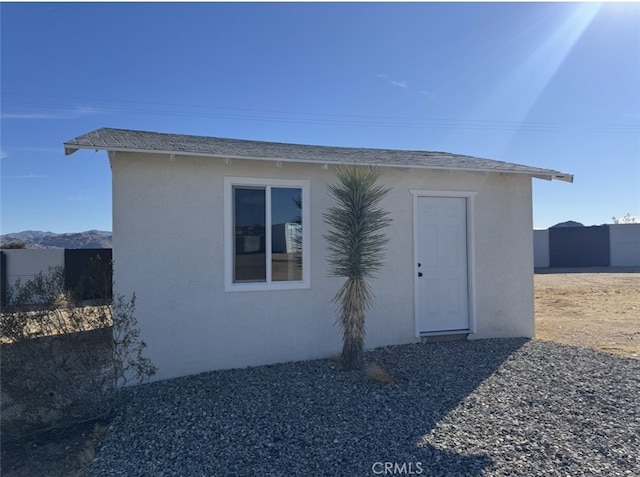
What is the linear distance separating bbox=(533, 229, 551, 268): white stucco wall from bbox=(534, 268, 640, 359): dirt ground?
4.85m

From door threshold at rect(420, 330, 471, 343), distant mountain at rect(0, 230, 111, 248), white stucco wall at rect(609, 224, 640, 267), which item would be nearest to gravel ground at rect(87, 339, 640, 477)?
door threshold at rect(420, 330, 471, 343)

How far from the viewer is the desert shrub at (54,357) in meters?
4.14

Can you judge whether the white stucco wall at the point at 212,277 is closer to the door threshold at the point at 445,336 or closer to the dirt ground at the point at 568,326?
the door threshold at the point at 445,336

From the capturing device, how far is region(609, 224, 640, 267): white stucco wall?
82.6ft

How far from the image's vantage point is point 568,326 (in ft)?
31.4

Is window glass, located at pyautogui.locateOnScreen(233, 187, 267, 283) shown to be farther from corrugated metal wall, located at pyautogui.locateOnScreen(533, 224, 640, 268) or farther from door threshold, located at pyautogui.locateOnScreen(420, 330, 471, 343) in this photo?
corrugated metal wall, located at pyautogui.locateOnScreen(533, 224, 640, 268)

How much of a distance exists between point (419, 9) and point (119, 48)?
6.20m

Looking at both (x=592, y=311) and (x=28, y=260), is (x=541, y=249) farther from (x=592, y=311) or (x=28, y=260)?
(x=28, y=260)

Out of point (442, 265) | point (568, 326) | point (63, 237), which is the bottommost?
point (568, 326)

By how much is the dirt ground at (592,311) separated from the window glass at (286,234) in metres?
5.40

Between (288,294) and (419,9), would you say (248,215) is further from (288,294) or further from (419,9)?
(419,9)

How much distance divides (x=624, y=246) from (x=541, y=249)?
485 cm

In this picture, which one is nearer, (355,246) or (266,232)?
(355,246)

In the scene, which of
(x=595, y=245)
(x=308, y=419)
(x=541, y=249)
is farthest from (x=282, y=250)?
(x=595, y=245)
